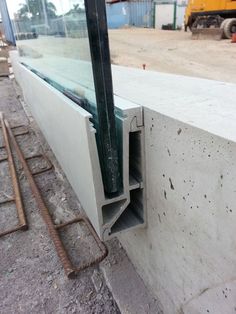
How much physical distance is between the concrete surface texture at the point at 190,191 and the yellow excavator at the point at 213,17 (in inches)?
368

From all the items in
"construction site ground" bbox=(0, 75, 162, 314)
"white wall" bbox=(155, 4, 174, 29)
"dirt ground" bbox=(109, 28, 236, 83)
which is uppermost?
"white wall" bbox=(155, 4, 174, 29)

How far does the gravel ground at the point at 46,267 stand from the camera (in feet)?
4.92

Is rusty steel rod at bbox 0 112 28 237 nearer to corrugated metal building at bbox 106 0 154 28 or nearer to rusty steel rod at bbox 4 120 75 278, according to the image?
rusty steel rod at bbox 4 120 75 278

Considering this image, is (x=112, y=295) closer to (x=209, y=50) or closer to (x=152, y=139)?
(x=152, y=139)

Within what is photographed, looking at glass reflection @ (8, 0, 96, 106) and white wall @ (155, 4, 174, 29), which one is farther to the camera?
white wall @ (155, 4, 174, 29)

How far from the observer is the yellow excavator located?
360 inches

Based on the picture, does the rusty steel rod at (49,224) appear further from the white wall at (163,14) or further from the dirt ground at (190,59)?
the white wall at (163,14)

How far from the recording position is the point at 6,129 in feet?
13.2

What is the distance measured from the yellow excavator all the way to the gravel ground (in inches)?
359

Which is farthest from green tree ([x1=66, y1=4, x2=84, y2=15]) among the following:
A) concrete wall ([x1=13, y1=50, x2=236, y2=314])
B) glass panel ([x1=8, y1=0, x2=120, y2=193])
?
concrete wall ([x1=13, y1=50, x2=236, y2=314])

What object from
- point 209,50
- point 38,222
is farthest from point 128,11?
point 38,222

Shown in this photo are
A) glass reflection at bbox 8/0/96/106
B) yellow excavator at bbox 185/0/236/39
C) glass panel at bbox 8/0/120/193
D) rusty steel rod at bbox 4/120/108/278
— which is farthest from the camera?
yellow excavator at bbox 185/0/236/39

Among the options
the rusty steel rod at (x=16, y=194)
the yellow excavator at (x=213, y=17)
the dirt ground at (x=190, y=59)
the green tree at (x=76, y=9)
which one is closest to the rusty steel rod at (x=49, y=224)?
the rusty steel rod at (x=16, y=194)

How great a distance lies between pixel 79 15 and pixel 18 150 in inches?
100
